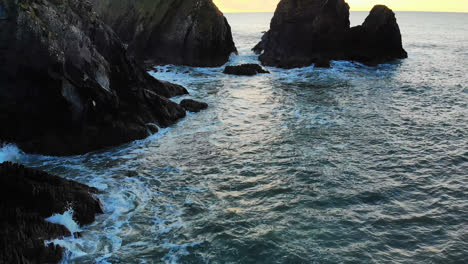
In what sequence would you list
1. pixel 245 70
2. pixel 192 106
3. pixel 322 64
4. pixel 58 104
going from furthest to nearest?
1. pixel 322 64
2. pixel 245 70
3. pixel 192 106
4. pixel 58 104

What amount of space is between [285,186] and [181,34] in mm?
28906

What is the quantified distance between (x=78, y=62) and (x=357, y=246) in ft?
40.8

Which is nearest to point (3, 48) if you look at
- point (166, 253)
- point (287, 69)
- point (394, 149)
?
point (166, 253)

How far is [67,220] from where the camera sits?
867cm

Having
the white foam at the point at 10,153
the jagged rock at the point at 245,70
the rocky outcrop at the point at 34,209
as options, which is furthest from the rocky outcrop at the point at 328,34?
the rocky outcrop at the point at 34,209

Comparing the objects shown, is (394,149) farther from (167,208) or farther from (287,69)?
(287,69)

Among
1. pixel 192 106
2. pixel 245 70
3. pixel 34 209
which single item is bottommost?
pixel 34 209

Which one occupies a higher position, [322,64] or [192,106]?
[322,64]

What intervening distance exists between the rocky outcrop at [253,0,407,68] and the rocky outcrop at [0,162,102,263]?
3080cm

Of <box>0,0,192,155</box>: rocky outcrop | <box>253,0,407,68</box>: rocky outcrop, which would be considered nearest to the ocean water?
<box>0,0,192,155</box>: rocky outcrop

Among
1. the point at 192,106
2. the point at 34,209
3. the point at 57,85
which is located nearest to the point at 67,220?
the point at 34,209

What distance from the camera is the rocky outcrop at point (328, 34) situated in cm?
3659

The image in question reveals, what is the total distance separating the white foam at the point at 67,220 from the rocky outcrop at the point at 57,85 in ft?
19.1

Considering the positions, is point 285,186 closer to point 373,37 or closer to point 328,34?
point 328,34
